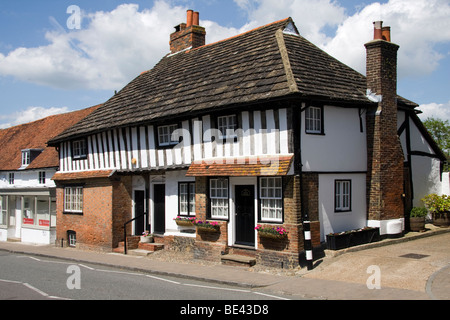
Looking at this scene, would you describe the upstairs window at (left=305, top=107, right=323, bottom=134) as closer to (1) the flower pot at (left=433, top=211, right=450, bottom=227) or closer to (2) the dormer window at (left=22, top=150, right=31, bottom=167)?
(1) the flower pot at (left=433, top=211, right=450, bottom=227)

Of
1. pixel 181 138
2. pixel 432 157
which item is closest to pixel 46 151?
pixel 181 138

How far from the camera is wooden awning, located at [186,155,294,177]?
490 inches

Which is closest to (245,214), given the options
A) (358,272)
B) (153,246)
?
(358,272)

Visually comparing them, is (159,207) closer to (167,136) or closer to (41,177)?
(167,136)

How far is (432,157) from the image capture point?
1903 centimetres

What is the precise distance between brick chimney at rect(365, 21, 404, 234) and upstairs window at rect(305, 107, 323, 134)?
2.39 meters

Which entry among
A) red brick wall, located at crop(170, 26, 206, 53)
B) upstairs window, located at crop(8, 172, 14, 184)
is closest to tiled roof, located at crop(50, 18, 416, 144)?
red brick wall, located at crop(170, 26, 206, 53)

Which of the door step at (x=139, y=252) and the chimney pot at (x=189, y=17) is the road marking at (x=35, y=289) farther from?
the chimney pot at (x=189, y=17)

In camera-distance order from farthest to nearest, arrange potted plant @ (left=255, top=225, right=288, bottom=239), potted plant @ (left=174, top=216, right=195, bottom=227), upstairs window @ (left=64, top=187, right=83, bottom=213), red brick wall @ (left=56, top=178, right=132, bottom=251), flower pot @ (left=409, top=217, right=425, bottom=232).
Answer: upstairs window @ (left=64, top=187, right=83, bottom=213), red brick wall @ (left=56, top=178, right=132, bottom=251), flower pot @ (left=409, top=217, right=425, bottom=232), potted plant @ (left=174, top=216, right=195, bottom=227), potted plant @ (left=255, top=225, right=288, bottom=239)

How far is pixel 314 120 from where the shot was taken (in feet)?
44.2

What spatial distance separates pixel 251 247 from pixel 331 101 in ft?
16.8

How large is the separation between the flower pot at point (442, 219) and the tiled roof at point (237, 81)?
234 inches
